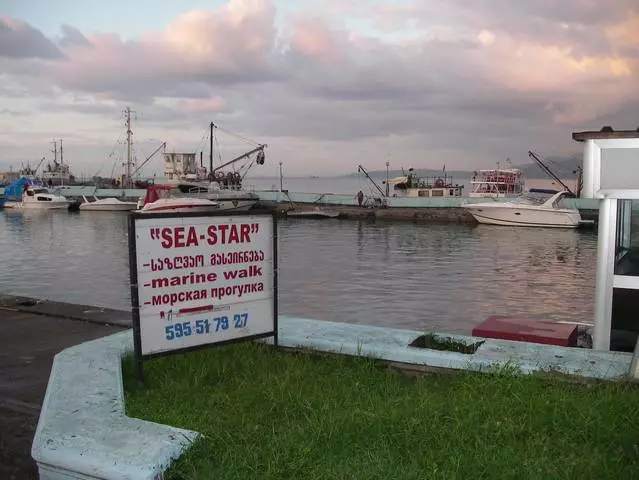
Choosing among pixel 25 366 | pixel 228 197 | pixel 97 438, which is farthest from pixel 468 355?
pixel 228 197

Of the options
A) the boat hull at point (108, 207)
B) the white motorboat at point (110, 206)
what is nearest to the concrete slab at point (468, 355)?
the boat hull at point (108, 207)

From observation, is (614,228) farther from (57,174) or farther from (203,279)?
(57,174)

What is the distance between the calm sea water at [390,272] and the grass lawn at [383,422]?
9.48m

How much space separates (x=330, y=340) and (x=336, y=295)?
42.7 ft

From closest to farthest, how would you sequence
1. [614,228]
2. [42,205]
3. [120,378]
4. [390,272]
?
[120,378] < [614,228] < [390,272] < [42,205]

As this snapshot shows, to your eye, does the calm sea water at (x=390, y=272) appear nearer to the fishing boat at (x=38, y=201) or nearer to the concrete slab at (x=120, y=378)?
the concrete slab at (x=120, y=378)

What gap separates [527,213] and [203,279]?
45.6m

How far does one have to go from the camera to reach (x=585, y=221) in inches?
1880

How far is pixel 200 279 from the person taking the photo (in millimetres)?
5684

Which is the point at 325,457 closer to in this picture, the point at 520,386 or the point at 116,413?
the point at 116,413

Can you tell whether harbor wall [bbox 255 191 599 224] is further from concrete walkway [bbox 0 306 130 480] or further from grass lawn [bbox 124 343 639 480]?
grass lawn [bbox 124 343 639 480]

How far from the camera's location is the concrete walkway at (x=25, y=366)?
4.54 m

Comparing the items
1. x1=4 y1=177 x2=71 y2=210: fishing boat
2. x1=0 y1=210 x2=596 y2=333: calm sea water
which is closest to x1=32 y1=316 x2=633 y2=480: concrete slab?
x1=0 y1=210 x2=596 y2=333: calm sea water

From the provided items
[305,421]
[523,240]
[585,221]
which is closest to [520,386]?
[305,421]
